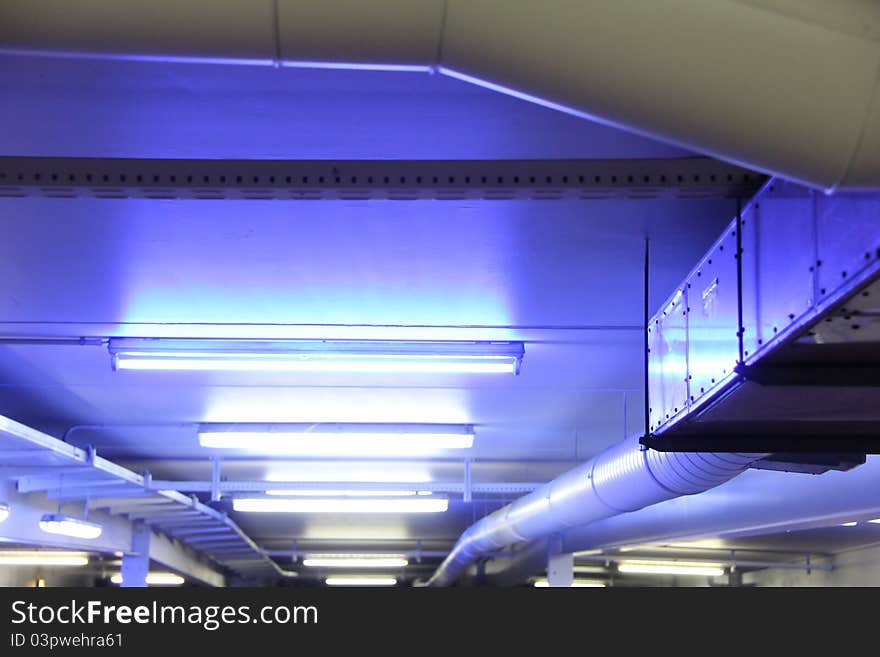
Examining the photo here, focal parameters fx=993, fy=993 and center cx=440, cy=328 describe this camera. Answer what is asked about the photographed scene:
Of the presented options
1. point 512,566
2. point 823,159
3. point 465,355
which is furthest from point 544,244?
point 512,566

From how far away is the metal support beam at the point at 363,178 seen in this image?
3.11 m

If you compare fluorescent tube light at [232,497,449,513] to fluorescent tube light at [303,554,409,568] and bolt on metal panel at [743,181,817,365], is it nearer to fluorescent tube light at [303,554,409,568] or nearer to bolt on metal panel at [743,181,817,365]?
fluorescent tube light at [303,554,409,568]

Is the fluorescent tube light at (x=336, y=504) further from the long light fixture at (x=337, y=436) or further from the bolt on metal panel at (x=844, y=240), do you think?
the bolt on metal panel at (x=844, y=240)

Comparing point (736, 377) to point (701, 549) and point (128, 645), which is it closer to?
point (128, 645)

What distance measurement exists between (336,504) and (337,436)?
284 cm

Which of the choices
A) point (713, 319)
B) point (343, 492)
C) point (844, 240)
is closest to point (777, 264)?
point (844, 240)

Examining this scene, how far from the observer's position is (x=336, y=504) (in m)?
9.78

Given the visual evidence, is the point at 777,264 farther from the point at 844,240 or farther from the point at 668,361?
the point at 668,361

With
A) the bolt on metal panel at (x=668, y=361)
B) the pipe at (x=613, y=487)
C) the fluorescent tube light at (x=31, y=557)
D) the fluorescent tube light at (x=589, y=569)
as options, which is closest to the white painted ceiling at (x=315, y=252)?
the bolt on metal panel at (x=668, y=361)

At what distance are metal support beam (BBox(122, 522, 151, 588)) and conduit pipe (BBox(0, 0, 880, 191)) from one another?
11.0m

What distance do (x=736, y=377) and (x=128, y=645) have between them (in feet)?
8.15

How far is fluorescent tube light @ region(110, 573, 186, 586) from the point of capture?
16.5 metres

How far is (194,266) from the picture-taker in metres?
4.39

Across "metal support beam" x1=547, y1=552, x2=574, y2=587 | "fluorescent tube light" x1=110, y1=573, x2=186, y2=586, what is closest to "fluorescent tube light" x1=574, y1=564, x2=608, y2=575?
"metal support beam" x1=547, y1=552, x2=574, y2=587
